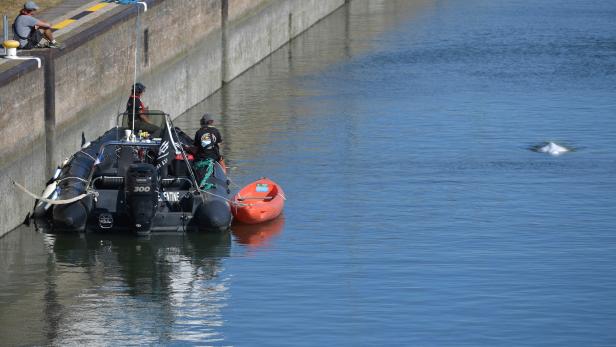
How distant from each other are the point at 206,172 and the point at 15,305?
5938 mm

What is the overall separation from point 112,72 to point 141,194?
1004cm

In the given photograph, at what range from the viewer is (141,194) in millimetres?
26500

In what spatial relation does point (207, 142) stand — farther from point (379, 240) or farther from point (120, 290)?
point (120, 290)

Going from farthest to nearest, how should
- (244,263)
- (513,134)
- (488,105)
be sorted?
1. (488,105)
2. (513,134)
3. (244,263)

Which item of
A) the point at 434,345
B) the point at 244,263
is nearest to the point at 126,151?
the point at 244,263

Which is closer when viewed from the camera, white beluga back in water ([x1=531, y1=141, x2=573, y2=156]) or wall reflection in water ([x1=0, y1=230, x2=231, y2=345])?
wall reflection in water ([x1=0, y1=230, x2=231, y2=345])

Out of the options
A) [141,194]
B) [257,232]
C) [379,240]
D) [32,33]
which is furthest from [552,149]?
[141,194]

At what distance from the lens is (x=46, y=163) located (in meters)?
29.9

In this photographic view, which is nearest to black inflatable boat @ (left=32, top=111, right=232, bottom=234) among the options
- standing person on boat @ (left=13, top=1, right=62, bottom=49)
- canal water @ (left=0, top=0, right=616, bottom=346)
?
canal water @ (left=0, top=0, right=616, bottom=346)

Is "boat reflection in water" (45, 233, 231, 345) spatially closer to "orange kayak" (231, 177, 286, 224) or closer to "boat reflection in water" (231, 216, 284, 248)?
"boat reflection in water" (231, 216, 284, 248)

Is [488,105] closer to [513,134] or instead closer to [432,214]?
[513,134]

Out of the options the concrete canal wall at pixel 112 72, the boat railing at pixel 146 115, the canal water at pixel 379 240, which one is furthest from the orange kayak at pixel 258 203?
the concrete canal wall at pixel 112 72

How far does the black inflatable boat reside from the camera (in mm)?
26875

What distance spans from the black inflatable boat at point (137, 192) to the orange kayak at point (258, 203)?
→ 14.8 inches
